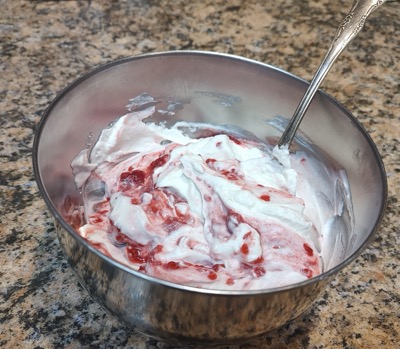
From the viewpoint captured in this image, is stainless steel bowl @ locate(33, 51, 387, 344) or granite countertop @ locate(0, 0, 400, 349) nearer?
stainless steel bowl @ locate(33, 51, 387, 344)

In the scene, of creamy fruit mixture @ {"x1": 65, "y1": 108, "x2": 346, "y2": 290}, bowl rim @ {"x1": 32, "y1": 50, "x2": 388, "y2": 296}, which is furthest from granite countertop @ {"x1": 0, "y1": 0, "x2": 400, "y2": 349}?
bowl rim @ {"x1": 32, "y1": 50, "x2": 388, "y2": 296}

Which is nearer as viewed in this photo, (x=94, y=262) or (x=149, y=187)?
(x=94, y=262)

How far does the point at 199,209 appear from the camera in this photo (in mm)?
805

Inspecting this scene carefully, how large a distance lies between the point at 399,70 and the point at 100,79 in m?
0.76

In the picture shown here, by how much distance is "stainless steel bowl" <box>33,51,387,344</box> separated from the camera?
2.02ft

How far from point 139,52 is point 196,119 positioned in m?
0.34

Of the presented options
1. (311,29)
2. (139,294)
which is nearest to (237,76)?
(139,294)

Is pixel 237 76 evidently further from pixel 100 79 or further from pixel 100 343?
pixel 100 343

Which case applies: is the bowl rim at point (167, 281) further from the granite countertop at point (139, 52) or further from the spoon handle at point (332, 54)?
the granite countertop at point (139, 52)

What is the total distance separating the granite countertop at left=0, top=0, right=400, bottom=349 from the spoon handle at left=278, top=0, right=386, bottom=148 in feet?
0.75

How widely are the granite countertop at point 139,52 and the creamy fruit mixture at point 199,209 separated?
93 millimetres

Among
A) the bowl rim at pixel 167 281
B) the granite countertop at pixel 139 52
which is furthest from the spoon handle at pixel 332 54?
the granite countertop at pixel 139 52

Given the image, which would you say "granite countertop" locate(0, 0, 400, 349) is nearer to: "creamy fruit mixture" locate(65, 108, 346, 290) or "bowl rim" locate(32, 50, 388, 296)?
"creamy fruit mixture" locate(65, 108, 346, 290)

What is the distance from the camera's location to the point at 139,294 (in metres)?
0.62
